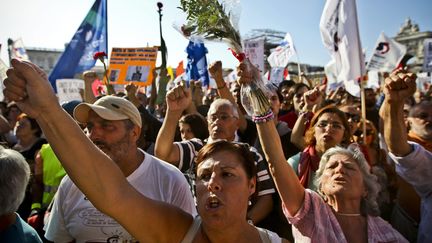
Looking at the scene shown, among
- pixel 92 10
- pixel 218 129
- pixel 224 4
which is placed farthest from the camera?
pixel 92 10

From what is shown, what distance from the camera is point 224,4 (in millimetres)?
2141

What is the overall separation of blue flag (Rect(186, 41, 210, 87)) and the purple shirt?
3.03 m

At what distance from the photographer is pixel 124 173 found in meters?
2.30

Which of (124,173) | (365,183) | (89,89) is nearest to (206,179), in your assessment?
(124,173)

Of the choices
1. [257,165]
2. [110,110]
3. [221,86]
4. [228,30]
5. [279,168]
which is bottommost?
[257,165]

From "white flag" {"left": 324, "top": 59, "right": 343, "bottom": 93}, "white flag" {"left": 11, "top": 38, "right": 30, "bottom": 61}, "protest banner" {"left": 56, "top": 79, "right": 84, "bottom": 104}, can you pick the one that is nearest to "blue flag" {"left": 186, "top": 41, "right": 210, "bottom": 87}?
"protest banner" {"left": 56, "top": 79, "right": 84, "bottom": 104}

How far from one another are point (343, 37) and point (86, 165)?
4.72m

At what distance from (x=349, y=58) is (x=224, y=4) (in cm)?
361

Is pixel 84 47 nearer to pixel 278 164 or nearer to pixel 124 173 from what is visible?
pixel 124 173

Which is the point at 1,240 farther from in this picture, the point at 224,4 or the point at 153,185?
the point at 224,4

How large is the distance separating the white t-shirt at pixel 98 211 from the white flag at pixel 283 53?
6.67 meters

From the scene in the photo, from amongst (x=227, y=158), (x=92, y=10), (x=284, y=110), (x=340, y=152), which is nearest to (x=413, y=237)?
(x=340, y=152)

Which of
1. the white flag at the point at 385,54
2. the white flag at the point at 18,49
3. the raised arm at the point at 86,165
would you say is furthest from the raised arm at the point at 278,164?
the white flag at the point at 18,49

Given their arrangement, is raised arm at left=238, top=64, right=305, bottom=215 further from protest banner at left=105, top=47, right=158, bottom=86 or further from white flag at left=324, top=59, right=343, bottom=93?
white flag at left=324, top=59, right=343, bottom=93
